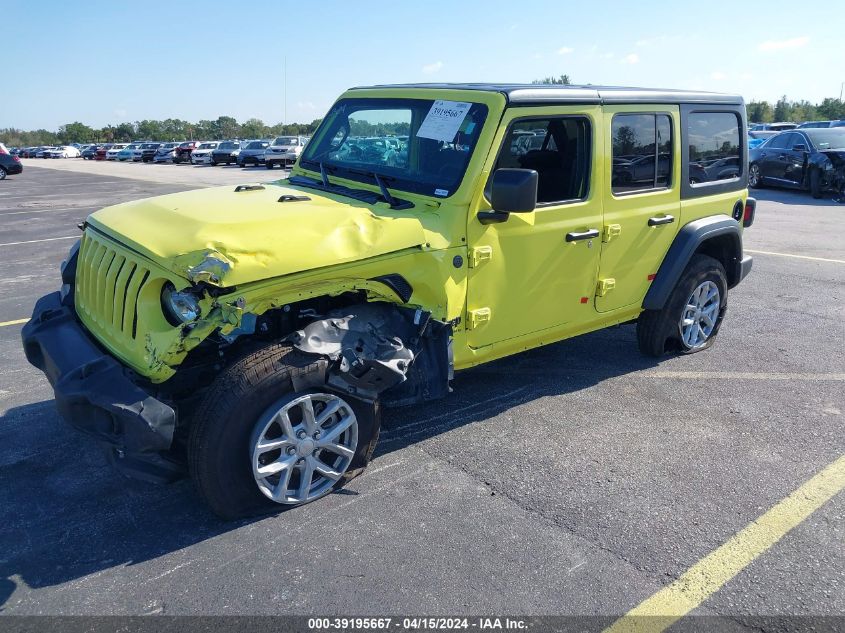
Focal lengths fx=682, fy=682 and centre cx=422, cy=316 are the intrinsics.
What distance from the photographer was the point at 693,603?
9.10 ft

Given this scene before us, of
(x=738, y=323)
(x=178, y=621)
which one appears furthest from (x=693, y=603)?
(x=738, y=323)

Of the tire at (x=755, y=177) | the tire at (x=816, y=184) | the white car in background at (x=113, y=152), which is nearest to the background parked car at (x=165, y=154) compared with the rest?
the white car in background at (x=113, y=152)

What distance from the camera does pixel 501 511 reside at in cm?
338

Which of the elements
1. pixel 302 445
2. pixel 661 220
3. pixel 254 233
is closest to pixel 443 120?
pixel 254 233

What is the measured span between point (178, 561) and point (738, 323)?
539 centimetres

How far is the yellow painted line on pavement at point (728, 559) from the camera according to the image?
8.82ft

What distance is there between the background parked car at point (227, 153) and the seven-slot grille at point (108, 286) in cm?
3195

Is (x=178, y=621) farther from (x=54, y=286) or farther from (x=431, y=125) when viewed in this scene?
(x=54, y=286)

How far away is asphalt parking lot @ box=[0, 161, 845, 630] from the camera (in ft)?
9.17

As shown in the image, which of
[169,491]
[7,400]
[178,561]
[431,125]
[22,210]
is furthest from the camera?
[22,210]

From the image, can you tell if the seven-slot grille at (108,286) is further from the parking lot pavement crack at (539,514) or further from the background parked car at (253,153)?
the background parked car at (253,153)

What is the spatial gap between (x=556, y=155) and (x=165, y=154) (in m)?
42.3

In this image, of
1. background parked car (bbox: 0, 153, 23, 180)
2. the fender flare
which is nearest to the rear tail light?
the fender flare

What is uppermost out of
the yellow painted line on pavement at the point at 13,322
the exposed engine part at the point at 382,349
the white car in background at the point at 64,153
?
the white car in background at the point at 64,153
